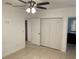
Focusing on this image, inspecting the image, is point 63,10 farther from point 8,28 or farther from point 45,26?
point 8,28

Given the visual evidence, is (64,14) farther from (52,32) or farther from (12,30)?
(12,30)

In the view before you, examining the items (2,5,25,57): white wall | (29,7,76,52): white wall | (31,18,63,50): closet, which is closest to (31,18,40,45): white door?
(31,18,63,50): closet

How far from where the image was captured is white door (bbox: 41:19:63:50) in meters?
4.85

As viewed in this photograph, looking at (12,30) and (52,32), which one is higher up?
(12,30)

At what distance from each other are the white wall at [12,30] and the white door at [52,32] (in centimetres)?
146

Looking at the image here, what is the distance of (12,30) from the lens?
4.23 metres

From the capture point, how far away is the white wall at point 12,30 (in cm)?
381

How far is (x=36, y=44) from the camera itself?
19.6 ft

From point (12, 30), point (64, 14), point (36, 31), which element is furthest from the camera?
point (36, 31)

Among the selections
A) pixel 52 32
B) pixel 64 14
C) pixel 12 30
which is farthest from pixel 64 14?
pixel 12 30

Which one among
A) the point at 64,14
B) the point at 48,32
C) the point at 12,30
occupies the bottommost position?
the point at 48,32

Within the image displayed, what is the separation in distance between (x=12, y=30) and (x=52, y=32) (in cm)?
239

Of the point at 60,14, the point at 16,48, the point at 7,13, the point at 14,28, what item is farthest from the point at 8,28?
the point at 60,14

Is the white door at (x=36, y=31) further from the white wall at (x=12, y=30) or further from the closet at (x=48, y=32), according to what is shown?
the white wall at (x=12, y=30)
